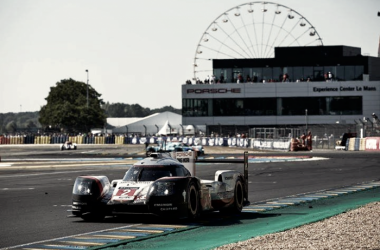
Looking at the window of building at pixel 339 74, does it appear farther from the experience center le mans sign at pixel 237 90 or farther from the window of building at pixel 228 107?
the window of building at pixel 228 107

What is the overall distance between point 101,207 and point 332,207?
20.1 ft

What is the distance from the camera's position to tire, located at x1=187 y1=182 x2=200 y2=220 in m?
15.1

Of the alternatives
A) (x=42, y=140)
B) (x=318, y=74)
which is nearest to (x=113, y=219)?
(x=318, y=74)

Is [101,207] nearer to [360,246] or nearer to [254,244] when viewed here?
[254,244]

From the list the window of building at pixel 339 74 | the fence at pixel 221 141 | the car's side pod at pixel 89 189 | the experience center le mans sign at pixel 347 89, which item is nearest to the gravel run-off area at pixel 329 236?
the car's side pod at pixel 89 189

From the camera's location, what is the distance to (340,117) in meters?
99.4

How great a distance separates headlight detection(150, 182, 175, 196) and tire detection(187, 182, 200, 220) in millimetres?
432

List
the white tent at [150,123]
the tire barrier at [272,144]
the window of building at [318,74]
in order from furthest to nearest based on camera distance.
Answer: the white tent at [150,123] < the window of building at [318,74] < the tire barrier at [272,144]

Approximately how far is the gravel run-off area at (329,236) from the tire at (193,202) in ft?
7.92

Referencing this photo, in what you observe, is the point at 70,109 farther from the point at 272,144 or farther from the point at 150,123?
the point at 272,144

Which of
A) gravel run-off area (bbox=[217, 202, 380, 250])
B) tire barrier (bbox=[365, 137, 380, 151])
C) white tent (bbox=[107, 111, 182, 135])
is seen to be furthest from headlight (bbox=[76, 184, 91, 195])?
white tent (bbox=[107, 111, 182, 135])

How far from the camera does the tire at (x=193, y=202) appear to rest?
15125 millimetres

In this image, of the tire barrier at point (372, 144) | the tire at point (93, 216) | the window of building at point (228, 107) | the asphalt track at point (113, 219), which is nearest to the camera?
the asphalt track at point (113, 219)

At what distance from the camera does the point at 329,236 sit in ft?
40.7
